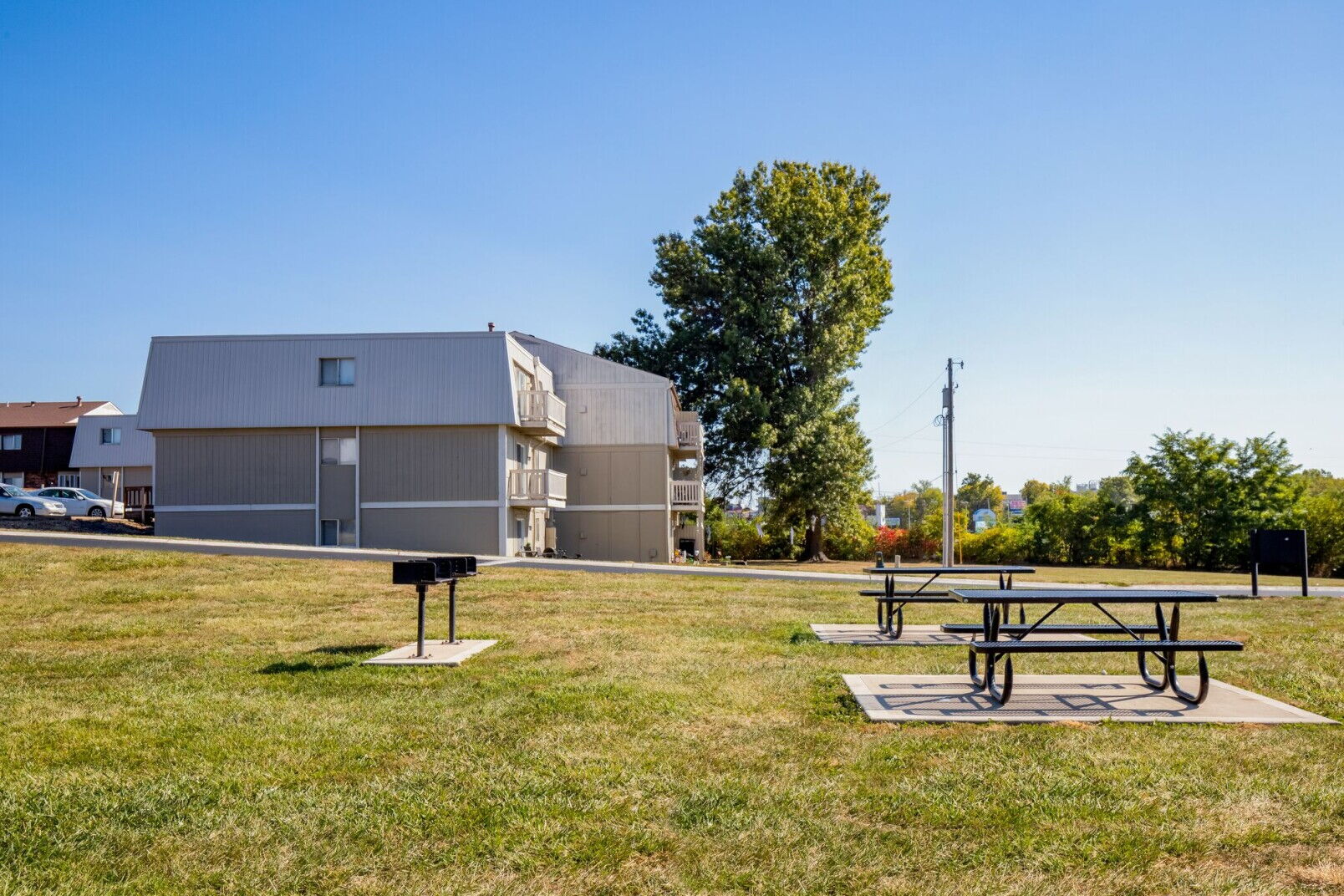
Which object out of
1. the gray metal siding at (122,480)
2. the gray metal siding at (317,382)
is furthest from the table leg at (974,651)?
the gray metal siding at (122,480)

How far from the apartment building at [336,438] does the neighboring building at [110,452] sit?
825 inches

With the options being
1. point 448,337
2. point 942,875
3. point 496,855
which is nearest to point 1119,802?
point 942,875

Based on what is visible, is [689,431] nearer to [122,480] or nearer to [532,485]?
[532,485]

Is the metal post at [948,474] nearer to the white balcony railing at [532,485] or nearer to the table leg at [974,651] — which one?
the white balcony railing at [532,485]

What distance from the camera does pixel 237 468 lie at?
30281mm

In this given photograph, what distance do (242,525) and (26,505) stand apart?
1080 centimetres

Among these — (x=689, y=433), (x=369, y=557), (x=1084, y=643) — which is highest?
(x=689, y=433)

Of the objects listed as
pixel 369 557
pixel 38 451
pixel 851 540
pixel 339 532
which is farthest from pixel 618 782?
pixel 38 451

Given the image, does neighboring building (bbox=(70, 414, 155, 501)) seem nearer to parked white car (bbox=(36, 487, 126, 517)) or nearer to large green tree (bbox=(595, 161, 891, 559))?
parked white car (bbox=(36, 487, 126, 517))

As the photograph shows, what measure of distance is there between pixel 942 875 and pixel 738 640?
6604 millimetres

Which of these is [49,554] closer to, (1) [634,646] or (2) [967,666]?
(1) [634,646]

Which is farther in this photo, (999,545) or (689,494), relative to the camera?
(999,545)

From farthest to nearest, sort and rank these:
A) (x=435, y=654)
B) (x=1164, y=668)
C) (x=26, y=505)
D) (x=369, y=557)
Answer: (x=26, y=505) < (x=369, y=557) < (x=435, y=654) < (x=1164, y=668)

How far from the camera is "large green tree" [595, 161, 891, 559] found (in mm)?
38625
